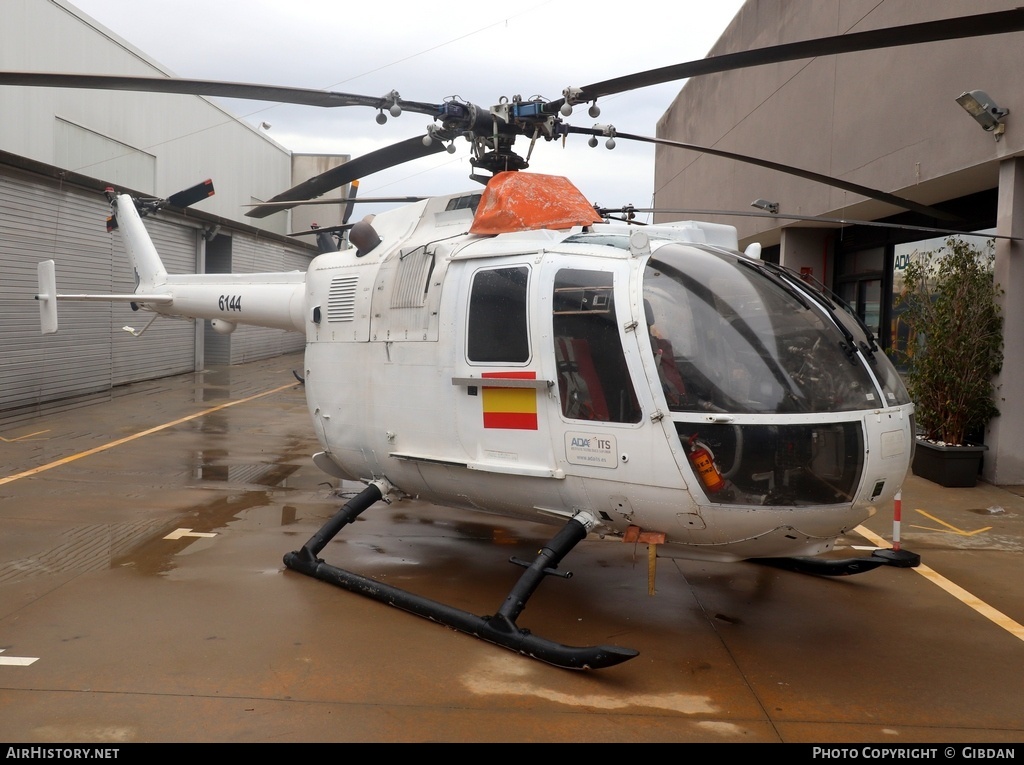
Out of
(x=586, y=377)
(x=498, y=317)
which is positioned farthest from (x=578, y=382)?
(x=498, y=317)

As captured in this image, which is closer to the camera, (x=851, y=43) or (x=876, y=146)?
(x=851, y=43)

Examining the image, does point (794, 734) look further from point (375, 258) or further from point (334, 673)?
point (375, 258)

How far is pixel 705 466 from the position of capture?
440cm

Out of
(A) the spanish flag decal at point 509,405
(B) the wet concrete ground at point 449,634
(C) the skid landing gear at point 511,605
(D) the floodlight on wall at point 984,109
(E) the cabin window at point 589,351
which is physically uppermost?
(D) the floodlight on wall at point 984,109

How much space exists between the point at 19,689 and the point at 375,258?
144 inches

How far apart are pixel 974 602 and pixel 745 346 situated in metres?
2.89

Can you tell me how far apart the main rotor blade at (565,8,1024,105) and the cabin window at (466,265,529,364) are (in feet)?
4.50

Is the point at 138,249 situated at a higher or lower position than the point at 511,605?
higher

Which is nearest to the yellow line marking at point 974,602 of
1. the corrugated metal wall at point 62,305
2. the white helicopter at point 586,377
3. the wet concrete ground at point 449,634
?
the wet concrete ground at point 449,634

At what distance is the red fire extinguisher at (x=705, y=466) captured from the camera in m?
4.38

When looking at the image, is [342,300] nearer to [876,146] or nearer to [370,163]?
[370,163]

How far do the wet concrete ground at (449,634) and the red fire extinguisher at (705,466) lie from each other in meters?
1.04

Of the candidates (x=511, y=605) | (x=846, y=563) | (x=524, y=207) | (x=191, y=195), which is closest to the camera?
(x=511, y=605)

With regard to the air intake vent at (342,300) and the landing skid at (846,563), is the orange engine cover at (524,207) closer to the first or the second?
the air intake vent at (342,300)
